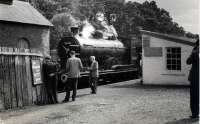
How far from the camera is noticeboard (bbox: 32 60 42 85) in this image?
37.5 ft

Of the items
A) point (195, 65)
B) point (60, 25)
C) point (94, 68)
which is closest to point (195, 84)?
point (195, 65)

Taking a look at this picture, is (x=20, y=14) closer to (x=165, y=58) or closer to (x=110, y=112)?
(x=165, y=58)

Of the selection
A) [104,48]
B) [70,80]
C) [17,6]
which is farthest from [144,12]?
[70,80]

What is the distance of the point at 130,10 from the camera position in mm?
71500

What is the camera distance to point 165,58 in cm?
1816

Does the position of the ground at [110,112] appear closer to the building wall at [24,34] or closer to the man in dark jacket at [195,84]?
the man in dark jacket at [195,84]

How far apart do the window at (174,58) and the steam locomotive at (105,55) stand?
13.8 feet

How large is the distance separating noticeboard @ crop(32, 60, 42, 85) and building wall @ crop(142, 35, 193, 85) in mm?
8066

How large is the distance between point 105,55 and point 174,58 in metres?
5.67

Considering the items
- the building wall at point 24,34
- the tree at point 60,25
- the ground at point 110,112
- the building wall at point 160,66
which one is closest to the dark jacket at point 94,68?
the ground at point 110,112

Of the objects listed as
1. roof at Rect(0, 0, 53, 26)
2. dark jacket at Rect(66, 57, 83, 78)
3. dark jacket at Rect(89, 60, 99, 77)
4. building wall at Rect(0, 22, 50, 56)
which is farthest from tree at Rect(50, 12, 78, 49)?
dark jacket at Rect(66, 57, 83, 78)

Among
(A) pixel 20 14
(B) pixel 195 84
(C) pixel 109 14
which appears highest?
(C) pixel 109 14

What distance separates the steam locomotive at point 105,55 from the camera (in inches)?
771

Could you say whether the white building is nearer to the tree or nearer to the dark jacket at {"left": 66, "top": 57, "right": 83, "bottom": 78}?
→ the dark jacket at {"left": 66, "top": 57, "right": 83, "bottom": 78}
